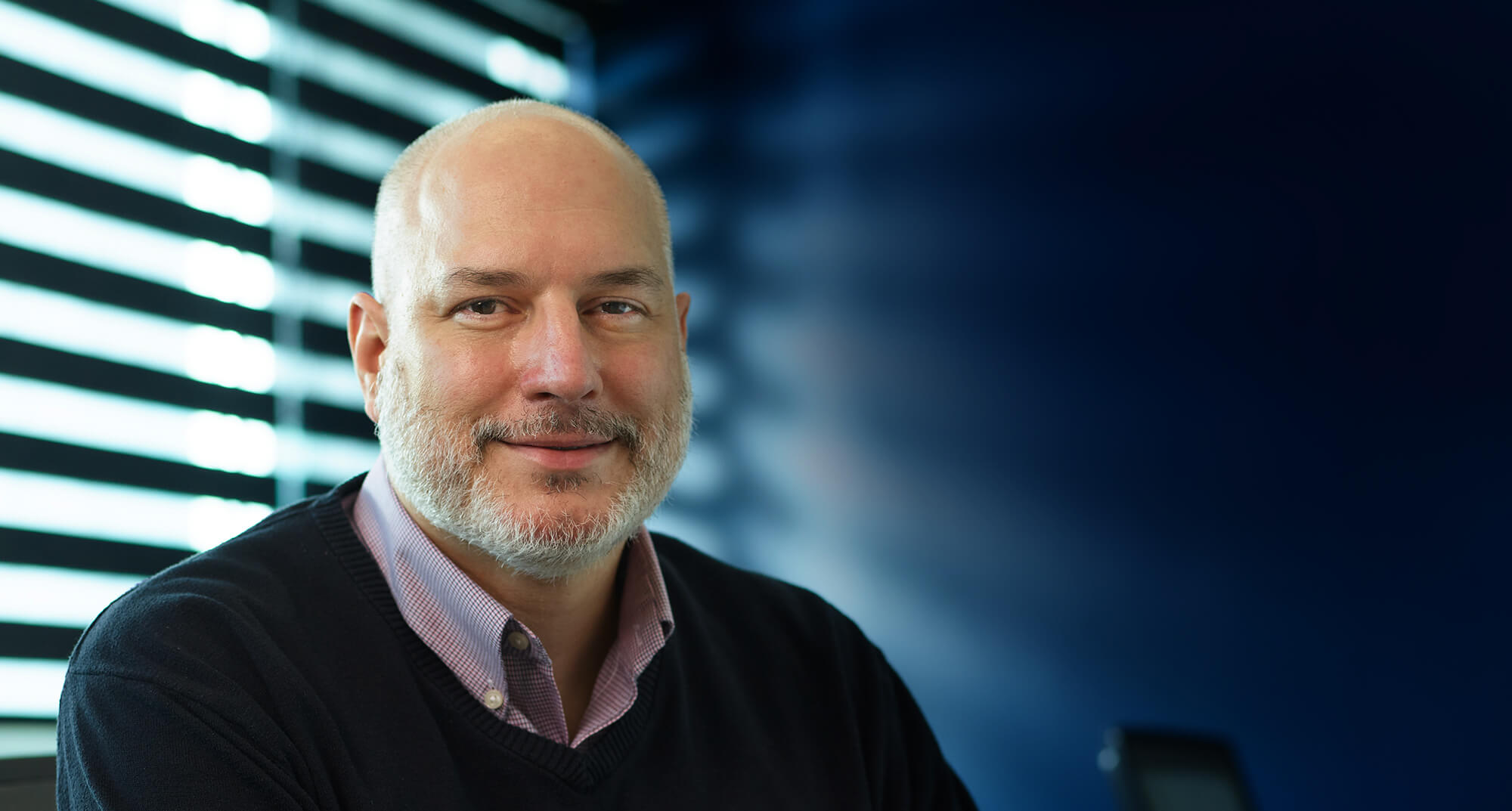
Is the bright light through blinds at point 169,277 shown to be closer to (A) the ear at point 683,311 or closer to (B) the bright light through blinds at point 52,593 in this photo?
(B) the bright light through blinds at point 52,593

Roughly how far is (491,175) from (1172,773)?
47.6 inches

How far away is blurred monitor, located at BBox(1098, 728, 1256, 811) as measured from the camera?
1535 millimetres

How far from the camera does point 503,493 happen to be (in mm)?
1084

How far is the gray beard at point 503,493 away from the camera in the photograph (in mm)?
1080

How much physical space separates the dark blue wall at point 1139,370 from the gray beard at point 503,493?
64.8 inches

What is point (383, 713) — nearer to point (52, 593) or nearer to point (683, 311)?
point (683, 311)

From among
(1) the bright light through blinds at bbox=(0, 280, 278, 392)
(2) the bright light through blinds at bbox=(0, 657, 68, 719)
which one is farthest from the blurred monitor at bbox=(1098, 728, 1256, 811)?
(1) the bright light through blinds at bbox=(0, 280, 278, 392)

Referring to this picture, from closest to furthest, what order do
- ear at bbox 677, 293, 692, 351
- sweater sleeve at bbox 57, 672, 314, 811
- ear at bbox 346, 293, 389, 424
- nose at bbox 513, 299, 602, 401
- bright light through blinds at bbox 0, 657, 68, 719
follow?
sweater sleeve at bbox 57, 672, 314, 811
nose at bbox 513, 299, 602, 401
ear at bbox 346, 293, 389, 424
ear at bbox 677, 293, 692, 351
bright light through blinds at bbox 0, 657, 68, 719

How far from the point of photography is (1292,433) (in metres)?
2.30

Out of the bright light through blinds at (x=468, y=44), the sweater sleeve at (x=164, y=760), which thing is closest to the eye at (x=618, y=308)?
the sweater sleeve at (x=164, y=760)

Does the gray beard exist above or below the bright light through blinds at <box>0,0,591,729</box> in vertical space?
below

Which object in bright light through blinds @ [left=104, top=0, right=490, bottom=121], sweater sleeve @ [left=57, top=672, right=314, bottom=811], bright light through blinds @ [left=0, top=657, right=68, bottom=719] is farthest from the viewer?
bright light through blinds @ [left=104, top=0, right=490, bottom=121]

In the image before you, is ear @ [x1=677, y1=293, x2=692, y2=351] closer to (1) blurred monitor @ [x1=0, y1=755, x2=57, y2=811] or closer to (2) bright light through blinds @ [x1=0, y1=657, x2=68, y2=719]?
(1) blurred monitor @ [x1=0, y1=755, x2=57, y2=811]

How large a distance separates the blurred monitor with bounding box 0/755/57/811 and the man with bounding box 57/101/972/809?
0.34 feet
